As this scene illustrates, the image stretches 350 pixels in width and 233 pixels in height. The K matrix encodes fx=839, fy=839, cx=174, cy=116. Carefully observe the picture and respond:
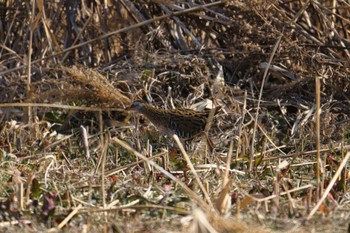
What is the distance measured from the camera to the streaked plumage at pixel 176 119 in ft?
18.9

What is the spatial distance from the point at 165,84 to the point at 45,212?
320 centimetres

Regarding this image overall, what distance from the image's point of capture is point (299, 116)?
6.29 metres

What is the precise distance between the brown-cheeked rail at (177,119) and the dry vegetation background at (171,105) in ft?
0.40

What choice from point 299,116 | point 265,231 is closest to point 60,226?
point 265,231

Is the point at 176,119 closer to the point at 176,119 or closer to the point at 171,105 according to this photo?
the point at 176,119

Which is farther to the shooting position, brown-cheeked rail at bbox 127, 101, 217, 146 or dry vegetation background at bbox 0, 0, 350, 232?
brown-cheeked rail at bbox 127, 101, 217, 146

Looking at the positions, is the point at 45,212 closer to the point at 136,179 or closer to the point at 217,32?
the point at 136,179

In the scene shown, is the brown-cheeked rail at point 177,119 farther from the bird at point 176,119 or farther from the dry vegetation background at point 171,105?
the dry vegetation background at point 171,105

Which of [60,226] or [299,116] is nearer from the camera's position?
[60,226]

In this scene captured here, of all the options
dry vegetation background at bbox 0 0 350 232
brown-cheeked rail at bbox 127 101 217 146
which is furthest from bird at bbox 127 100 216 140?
dry vegetation background at bbox 0 0 350 232

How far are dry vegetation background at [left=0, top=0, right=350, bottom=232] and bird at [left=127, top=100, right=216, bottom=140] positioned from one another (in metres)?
0.12

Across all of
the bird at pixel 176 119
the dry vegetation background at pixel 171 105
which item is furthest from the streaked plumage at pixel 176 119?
the dry vegetation background at pixel 171 105

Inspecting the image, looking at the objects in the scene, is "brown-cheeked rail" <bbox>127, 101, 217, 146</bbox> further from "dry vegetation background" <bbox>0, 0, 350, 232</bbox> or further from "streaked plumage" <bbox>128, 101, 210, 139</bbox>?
"dry vegetation background" <bbox>0, 0, 350, 232</bbox>

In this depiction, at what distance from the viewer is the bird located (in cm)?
576
